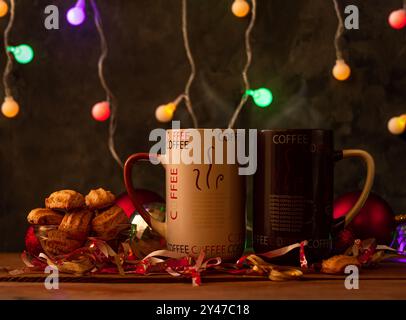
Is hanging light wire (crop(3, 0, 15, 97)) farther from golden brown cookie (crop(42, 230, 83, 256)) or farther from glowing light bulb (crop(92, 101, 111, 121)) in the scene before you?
golden brown cookie (crop(42, 230, 83, 256))

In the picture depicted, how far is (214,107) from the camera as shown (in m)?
1.27

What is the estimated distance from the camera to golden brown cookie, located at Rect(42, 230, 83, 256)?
31.9 inches

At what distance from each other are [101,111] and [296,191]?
617 mm

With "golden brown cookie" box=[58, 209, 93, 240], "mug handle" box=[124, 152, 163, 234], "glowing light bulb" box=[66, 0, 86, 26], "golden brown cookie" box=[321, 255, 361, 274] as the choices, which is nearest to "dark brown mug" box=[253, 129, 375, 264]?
"golden brown cookie" box=[321, 255, 361, 274]

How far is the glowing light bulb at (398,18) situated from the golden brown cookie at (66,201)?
2.81 ft

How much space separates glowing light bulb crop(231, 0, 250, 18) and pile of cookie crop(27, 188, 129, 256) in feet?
1.99

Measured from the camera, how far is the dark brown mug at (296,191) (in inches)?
31.1

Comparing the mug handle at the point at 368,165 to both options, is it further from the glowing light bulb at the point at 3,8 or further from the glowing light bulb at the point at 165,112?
the glowing light bulb at the point at 3,8

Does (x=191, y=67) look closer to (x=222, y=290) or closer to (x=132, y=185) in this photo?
(x=132, y=185)

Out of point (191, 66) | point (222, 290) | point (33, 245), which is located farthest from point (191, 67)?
point (222, 290)

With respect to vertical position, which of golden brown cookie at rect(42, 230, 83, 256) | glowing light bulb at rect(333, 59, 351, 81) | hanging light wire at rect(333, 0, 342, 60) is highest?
hanging light wire at rect(333, 0, 342, 60)
